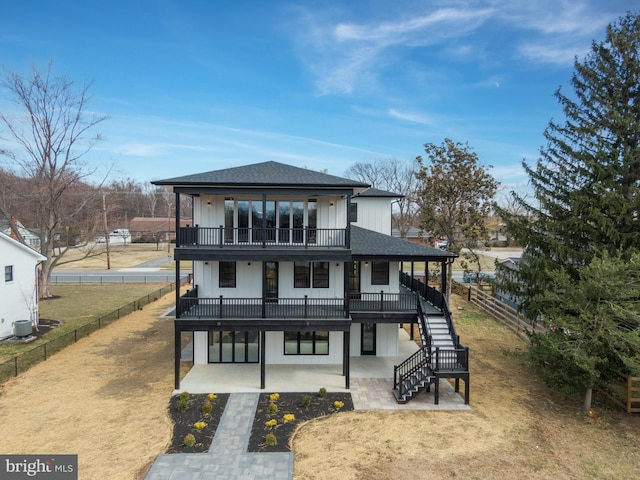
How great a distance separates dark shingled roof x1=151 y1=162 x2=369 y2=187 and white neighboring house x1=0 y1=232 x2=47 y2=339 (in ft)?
43.6

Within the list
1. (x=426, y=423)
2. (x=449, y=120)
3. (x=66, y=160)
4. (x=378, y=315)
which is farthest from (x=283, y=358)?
(x=449, y=120)

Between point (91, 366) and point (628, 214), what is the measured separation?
22.8 meters

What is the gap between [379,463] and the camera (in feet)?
30.0

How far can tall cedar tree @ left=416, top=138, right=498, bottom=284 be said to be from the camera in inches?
1068

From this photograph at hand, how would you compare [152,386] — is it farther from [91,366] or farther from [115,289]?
[115,289]

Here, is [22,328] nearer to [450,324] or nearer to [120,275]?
[450,324]

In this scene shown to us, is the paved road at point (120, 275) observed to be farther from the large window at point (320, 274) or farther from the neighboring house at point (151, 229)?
the large window at point (320, 274)

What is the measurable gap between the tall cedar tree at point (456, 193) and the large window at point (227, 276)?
17.7m

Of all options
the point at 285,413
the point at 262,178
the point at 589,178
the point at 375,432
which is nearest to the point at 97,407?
the point at 285,413

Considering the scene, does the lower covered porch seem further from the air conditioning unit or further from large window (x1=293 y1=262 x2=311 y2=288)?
the air conditioning unit

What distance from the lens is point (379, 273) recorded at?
16.7 m

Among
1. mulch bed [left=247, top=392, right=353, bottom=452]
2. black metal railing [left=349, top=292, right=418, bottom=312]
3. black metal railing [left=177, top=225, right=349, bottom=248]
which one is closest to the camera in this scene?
mulch bed [left=247, top=392, right=353, bottom=452]

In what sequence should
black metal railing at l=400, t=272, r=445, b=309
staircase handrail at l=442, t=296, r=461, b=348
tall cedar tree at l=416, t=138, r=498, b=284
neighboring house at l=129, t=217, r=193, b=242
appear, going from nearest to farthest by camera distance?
staircase handrail at l=442, t=296, r=461, b=348 → black metal railing at l=400, t=272, r=445, b=309 → tall cedar tree at l=416, t=138, r=498, b=284 → neighboring house at l=129, t=217, r=193, b=242

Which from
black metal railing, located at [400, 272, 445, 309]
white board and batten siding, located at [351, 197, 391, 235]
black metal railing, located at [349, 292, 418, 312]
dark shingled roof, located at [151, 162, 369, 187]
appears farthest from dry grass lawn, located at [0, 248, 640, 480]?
white board and batten siding, located at [351, 197, 391, 235]
